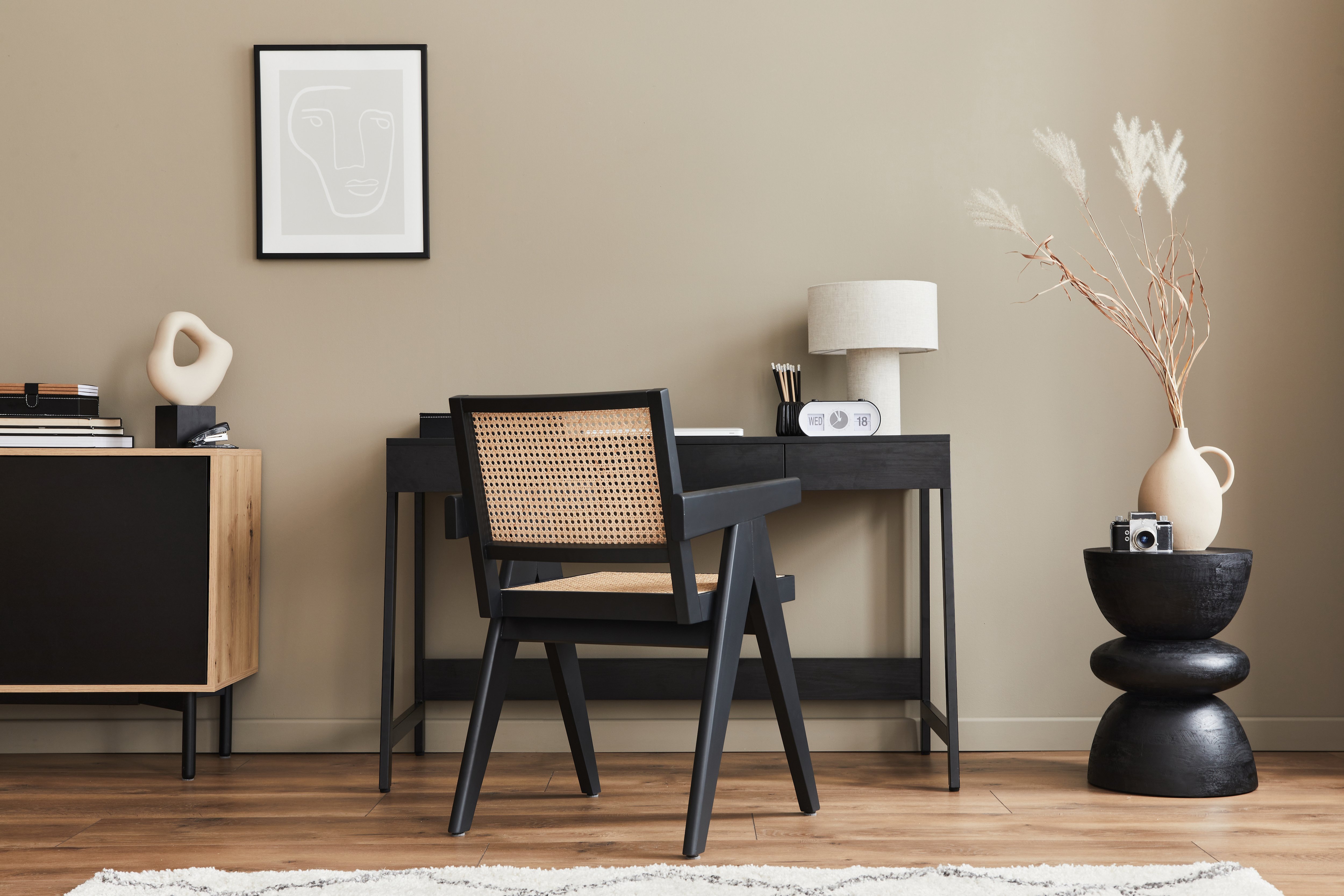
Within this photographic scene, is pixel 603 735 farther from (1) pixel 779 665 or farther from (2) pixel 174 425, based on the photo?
(2) pixel 174 425

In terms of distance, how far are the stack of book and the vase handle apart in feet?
8.70

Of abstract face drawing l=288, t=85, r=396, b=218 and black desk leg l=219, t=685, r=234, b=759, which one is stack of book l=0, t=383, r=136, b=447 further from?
abstract face drawing l=288, t=85, r=396, b=218

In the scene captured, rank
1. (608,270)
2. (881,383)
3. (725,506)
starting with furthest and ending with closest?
(608,270), (881,383), (725,506)

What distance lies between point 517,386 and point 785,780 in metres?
1.25

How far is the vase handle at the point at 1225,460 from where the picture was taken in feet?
7.86

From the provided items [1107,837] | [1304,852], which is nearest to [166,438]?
[1107,837]

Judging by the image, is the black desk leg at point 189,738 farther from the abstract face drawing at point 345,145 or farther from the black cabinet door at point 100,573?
the abstract face drawing at point 345,145

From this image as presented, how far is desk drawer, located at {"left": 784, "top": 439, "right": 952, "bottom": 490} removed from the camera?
2361 mm

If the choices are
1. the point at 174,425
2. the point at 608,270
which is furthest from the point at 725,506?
the point at 174,425

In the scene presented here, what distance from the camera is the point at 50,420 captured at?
2500 mm

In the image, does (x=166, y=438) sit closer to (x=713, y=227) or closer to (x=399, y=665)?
(x=399, y=665)

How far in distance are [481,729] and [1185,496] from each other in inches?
65.4

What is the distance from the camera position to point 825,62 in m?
2.78

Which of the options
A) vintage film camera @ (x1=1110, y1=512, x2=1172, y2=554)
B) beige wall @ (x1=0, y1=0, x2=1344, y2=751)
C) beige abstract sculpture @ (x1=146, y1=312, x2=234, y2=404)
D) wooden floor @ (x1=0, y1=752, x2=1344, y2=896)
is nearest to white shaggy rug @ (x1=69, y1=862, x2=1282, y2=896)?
wooden floor @ (x1=0, y1=752, x2=1344, y2=896)
